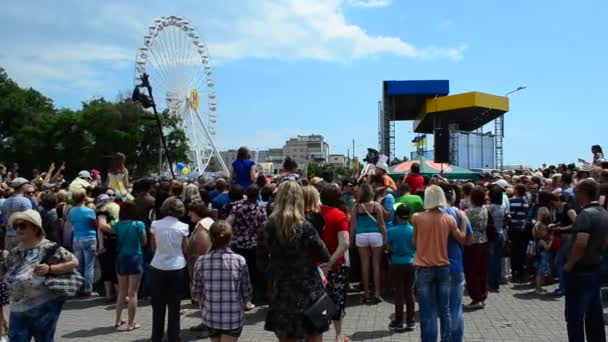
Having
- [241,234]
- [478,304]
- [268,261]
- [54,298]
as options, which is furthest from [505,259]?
[54,298]

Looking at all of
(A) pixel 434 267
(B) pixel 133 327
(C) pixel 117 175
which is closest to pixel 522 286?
(A) pixel 434 267

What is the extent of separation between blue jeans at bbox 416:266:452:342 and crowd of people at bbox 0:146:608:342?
1 cm

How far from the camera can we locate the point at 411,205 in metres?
8.27

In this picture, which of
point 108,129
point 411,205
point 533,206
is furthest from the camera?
point 108,129

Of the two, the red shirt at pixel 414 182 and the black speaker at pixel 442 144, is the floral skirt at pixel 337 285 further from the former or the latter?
the black speaker at pixel 442 144

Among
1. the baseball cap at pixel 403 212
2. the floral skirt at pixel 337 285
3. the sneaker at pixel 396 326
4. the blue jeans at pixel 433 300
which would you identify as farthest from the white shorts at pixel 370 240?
the blue jeans at pixel 433 300

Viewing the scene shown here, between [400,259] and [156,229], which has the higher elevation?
[156,229]

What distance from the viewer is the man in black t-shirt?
209 inches

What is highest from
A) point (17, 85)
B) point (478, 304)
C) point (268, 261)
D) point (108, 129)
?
point (17, 85)

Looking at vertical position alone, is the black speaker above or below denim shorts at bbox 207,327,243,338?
above

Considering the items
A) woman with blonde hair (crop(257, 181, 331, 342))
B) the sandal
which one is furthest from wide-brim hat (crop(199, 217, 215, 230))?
woman with blonde hair (crop(257, 181, 331, 342))

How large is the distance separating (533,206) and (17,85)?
59.0 metres

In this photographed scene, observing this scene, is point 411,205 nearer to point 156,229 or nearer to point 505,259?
point 505,259

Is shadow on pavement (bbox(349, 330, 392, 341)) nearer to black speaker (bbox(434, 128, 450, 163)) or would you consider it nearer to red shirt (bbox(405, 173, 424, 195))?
red shirt (bbox(405, 173, 424, 195))
